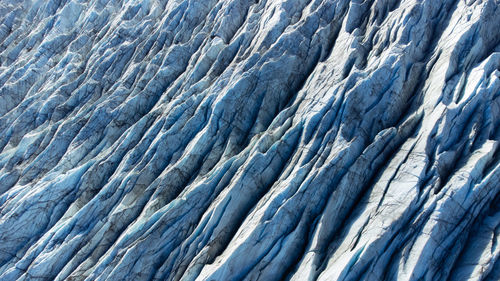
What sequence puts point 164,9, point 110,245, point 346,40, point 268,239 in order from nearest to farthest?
1. point 268,239
2. point 110,245
3. point 346,40
4. point 164,9

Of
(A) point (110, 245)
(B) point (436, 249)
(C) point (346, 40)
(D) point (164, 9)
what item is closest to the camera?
(B) point (436, 249)

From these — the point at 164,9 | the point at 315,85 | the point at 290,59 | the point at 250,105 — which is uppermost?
the point at 164,9

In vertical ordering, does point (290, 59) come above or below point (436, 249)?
above

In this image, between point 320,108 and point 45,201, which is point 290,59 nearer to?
point 320,108

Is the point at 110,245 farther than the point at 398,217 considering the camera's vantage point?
Yes

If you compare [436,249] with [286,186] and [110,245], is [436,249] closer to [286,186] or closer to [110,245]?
[286,186]

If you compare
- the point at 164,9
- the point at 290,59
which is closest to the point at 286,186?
the point at 290,59
